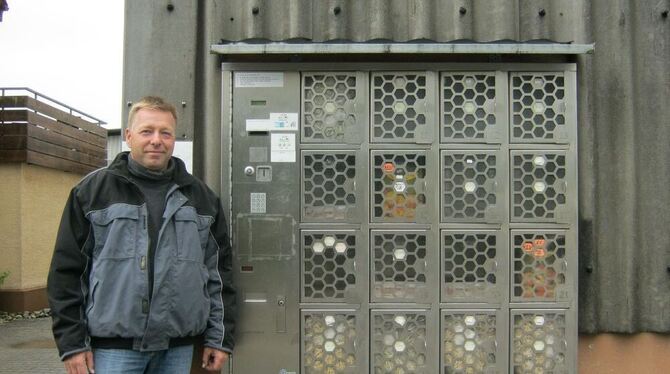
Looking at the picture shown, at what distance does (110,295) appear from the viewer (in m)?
2.99

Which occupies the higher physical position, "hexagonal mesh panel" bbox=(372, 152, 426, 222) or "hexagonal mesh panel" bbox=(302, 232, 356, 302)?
"hexagonal mesh panel" bbox=(372, 152, 426, 222)

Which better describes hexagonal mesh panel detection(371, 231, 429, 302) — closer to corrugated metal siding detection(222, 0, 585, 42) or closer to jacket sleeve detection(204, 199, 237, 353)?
jacket sleeve detection(204, 199, 237, 353)

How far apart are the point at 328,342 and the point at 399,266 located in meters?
0.72

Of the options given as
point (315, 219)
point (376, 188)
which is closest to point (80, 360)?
point (315, 219)

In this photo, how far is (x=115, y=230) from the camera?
3.03m

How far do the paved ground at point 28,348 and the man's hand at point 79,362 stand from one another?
15.9ft

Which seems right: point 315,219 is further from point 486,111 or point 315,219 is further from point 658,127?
point 658,127

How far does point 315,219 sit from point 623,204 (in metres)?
2.26

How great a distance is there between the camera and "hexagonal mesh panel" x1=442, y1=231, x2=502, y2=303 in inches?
154

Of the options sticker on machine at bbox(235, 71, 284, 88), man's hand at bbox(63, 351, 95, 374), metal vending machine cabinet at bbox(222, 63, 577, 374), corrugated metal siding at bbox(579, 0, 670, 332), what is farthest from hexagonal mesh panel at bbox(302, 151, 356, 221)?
corrugated metal siding at bbox(579, 0, 670, 332)

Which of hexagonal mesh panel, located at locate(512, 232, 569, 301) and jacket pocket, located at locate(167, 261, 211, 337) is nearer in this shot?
jacket pocket, located at locate(167, 261, 211, 337)

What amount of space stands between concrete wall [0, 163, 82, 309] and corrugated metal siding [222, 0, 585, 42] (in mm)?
8047

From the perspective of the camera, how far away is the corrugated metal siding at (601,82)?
411 cm

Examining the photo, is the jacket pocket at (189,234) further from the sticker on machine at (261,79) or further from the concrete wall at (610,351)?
the concrete wall at (610,351)
